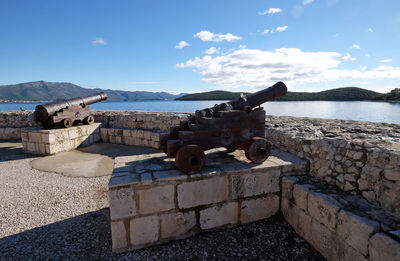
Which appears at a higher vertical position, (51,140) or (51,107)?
(51,107)

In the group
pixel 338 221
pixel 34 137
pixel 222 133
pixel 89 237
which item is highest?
pixel 222 133

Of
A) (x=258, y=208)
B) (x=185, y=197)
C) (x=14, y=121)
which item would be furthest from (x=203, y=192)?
(x=14, y=121)

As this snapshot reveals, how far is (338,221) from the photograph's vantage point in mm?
2219

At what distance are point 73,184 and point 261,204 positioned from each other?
14.2 ft

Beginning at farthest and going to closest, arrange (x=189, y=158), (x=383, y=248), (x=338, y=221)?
(x=189, y=158), (x=338, y=221), (x=383, y=248)

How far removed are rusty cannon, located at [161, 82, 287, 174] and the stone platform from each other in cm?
21

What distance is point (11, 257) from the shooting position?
8.45 feet

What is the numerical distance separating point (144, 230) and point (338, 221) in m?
2.32

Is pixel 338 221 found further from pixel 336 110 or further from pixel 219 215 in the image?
pixel 336 110

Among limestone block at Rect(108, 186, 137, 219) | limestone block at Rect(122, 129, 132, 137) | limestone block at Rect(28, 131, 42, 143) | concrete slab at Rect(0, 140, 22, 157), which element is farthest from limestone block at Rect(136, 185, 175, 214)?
concrete slab at Rect(0, 140, 22, 157)

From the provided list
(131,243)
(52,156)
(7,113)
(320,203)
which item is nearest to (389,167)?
(320,203)

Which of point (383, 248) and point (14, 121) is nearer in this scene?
point (383, 248)

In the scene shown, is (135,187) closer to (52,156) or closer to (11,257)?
(11,257)

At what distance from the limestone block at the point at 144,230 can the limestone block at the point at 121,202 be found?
16 cm
